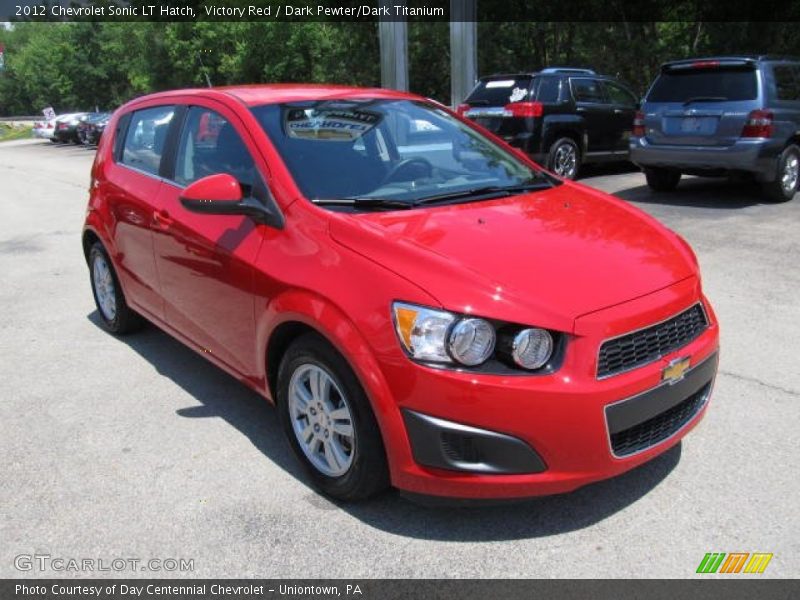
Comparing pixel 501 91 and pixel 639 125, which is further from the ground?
pixel 501 91

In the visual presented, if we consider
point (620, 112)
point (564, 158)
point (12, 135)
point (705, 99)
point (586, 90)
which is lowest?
point (12, 135)

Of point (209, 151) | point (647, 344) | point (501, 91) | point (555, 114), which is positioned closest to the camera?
point (647, 344)

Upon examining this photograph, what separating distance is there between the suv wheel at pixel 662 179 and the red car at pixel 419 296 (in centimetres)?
663

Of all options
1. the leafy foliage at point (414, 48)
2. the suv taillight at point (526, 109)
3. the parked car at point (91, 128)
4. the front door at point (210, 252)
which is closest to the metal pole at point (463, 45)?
the leafy foliage at point (414, 48)

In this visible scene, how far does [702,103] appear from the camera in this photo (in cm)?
893

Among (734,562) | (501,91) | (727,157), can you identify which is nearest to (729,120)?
(727,157)

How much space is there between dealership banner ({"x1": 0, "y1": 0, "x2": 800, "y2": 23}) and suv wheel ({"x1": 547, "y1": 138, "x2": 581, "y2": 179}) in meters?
7.15

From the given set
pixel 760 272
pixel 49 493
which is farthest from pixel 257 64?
pixel 49 493

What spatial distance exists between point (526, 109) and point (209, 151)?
7894mm

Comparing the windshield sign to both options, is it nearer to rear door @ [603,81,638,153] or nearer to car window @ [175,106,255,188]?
car window @ [175,106,255,188]

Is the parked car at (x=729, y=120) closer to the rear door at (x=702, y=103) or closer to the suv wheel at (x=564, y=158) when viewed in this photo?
the rear door at (x=702, y=103)

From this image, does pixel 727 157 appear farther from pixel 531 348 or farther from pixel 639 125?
pixel 531 348

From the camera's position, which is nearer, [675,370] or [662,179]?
[675,370]
